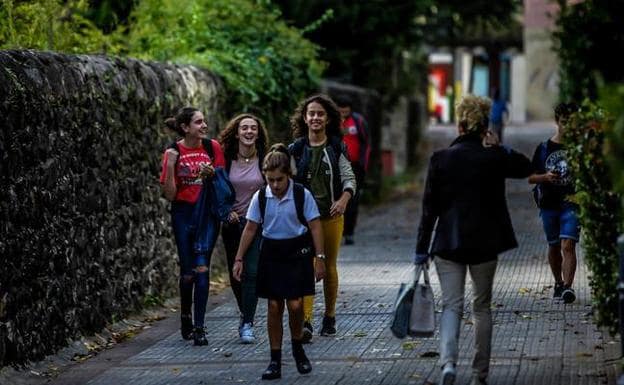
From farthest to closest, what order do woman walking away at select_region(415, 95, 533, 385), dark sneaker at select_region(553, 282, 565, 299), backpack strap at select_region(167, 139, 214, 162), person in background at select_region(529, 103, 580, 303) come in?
dark sneaker at select_region(553, 282, 565, 299) < person in background at select_region(529, 103, 580, 303) < backpack strap at select_region(167, 139, 214, 162) < woman walking away at select_region(415, 95, 533, 385)

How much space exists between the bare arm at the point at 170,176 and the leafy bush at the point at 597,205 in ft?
10.9

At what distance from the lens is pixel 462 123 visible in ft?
31.1

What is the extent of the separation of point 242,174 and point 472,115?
3.25m

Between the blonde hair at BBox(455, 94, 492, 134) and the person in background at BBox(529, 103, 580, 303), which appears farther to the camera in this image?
the person in background at BBox(529, 103, 580, 303)

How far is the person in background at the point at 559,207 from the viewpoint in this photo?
1282 cm

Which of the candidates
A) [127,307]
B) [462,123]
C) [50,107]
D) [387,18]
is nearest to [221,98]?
[127,307]

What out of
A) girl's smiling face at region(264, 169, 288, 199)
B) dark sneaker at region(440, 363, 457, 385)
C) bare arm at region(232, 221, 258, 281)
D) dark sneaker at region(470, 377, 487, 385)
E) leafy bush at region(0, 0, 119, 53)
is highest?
leafy bush at region(0, 0, 119, 53)

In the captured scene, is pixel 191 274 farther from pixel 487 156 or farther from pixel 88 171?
pixel 487 156

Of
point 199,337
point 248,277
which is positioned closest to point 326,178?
point 248,277

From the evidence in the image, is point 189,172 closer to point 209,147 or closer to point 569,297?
point 209,147

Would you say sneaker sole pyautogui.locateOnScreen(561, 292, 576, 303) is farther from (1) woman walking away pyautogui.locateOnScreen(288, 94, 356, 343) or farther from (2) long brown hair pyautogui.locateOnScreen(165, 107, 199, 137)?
(2) long brown hair pyautogui.locateOnScreen(165, 107, 199, 137)

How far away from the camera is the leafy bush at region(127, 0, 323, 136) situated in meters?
18.8

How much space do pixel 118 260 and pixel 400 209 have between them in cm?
1476

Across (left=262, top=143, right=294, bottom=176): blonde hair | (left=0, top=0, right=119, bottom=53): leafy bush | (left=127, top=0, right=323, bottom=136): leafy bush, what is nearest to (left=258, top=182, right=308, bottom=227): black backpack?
(left=262, top=143, right=294, bottom=176): blonde hair
